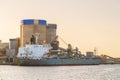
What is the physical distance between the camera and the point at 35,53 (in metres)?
198

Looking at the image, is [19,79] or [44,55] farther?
[44,55]

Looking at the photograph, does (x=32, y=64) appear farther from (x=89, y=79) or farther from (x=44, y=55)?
(x=89, y=79)

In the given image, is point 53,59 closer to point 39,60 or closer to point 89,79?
point 39,60

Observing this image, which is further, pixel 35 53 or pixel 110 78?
pixel 35 53

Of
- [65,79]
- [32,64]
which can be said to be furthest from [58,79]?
[32,64]

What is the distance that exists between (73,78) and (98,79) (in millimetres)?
6344

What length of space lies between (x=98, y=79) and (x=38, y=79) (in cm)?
1243

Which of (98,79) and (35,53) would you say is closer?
(98,79)

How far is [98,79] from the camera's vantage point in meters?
92.8

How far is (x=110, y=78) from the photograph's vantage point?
94.4 metres

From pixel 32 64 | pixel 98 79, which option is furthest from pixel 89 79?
pixel 32 64

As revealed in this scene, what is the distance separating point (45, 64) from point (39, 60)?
3199 mm

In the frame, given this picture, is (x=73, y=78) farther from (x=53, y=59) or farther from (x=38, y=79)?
(x=53, y=59)

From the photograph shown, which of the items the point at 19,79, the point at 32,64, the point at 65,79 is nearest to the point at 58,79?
the point at 65,79
